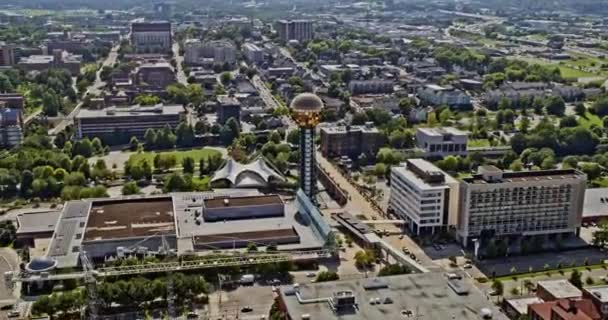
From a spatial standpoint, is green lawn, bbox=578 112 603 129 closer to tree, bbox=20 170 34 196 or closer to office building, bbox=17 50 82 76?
tree, bbox=20 170 34 196

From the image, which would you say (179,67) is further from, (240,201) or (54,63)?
(240,201)

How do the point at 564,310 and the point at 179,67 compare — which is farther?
the point at 179,67

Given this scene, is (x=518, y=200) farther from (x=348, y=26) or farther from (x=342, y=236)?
(x=348, y=26)

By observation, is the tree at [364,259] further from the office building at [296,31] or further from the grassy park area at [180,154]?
the office building at [296,31]

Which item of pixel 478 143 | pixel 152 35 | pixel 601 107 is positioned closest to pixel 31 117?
pixel 478 143

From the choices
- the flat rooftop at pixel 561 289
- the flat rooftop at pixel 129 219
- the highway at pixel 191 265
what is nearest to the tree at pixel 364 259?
the highway at pixel 191 265

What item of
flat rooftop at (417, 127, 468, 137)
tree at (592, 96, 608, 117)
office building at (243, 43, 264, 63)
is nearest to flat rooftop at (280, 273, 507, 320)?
flat rooftop at (417, 127, 468, 137)
